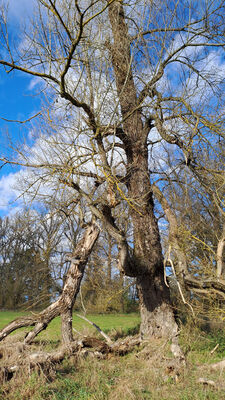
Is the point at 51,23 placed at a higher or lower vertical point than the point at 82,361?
higher

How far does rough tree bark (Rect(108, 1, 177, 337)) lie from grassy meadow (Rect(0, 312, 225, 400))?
680 millimetres

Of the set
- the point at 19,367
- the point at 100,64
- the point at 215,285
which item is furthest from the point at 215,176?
the point at 19,367

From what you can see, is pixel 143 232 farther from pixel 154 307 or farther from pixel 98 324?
pixel 98 324

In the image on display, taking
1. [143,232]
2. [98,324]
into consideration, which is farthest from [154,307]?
[98,324]

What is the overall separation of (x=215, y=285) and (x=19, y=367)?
4036 millimetres

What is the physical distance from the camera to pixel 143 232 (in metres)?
8.65

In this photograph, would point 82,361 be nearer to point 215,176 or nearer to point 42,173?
point 42,173

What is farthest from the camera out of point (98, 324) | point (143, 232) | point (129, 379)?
point (98, 324)

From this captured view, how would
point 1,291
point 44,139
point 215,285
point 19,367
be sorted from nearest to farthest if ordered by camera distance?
point 19,367, point 215,285, point 44,139, point 1,291

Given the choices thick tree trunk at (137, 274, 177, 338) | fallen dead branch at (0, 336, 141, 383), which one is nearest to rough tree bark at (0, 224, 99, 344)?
fallen dead branch at (0, 336, 141, 383)

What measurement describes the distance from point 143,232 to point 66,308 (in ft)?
9.13

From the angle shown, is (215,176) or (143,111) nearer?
(215,176)

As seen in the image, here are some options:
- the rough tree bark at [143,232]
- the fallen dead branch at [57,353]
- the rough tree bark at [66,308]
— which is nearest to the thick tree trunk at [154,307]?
the rough tree bark at [143,232]

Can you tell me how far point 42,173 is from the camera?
7.48 m
